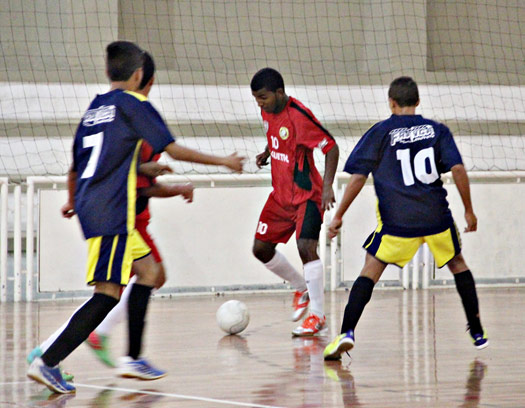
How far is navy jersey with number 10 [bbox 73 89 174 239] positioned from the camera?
390cm

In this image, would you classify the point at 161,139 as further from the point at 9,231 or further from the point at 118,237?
the point at 9,231

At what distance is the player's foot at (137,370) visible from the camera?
4.12 m

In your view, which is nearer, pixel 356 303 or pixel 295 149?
pixel 356 303

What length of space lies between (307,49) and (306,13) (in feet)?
1.28

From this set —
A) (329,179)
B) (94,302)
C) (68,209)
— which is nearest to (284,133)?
(329,179)

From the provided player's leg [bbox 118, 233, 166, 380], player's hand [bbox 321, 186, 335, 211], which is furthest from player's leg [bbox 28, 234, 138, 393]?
player's hand [bbox 321, 186, 335, 211]

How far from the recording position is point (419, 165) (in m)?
4.86

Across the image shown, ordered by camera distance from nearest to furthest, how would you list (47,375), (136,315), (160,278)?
(47,375) → (136,315) → (160,278)

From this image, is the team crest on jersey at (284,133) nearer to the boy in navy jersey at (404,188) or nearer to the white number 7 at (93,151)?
the boy in navy jersey at (404,188)

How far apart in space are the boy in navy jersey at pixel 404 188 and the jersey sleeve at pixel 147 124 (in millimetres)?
1252

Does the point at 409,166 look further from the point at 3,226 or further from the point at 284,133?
the point at 3,226

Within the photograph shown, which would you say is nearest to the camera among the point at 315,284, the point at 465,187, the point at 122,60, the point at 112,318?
the point at 122,60

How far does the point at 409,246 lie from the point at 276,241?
1.41 metres

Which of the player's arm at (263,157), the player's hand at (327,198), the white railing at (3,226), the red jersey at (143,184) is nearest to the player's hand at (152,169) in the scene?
the red jersey at (143,184)
